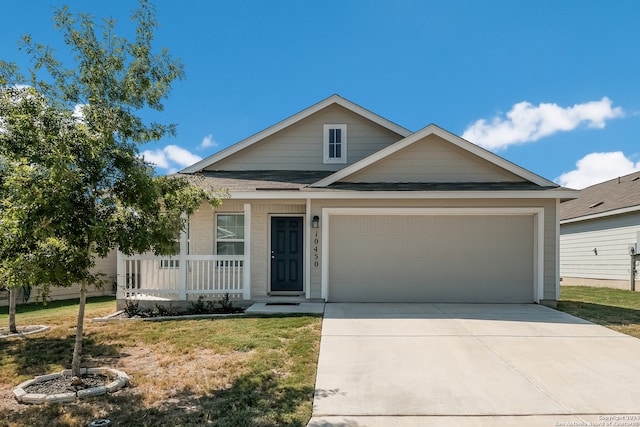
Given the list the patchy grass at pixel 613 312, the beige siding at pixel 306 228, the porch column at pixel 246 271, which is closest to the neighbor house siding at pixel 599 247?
the patchy grass at pixel 613 312

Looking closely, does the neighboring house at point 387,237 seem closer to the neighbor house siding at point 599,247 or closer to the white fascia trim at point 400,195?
the white fascia trim at point 400,195

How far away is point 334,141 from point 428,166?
10.8 feet

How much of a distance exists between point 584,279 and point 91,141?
19.4 m

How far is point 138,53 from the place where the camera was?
189 inches

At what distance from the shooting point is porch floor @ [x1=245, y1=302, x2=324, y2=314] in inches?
328

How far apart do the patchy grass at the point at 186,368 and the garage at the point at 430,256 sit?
2374mm

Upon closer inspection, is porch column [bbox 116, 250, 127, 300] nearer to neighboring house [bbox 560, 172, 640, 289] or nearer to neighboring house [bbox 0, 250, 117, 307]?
neighboring house [bbox 0, 250, 117, 307]

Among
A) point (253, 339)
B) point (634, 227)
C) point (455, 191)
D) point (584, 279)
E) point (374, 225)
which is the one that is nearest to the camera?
point (253, 339)

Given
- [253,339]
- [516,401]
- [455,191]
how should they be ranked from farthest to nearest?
[455,191] < [253,339] < [516,401]

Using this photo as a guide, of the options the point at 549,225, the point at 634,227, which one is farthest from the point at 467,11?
the point at 634,227

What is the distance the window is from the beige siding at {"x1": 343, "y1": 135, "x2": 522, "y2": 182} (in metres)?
3.00

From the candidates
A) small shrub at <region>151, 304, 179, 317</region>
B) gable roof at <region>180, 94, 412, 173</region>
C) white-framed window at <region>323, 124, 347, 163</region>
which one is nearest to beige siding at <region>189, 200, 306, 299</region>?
small shrub at <region>151, 304, 179, 317</region>

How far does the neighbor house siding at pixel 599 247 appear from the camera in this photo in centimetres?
1477

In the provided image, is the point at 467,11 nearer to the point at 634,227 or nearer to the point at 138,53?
the point at 138,53
